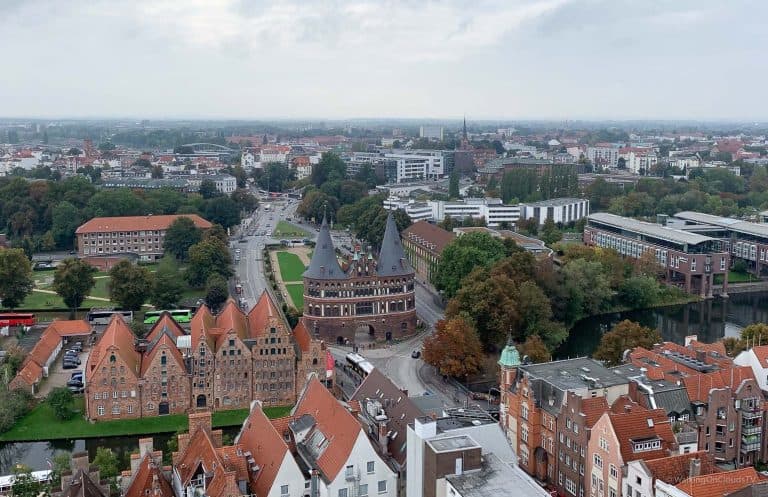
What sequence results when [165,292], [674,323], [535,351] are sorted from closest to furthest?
1. [535,351]
2. [165,292]
3. [674,323]

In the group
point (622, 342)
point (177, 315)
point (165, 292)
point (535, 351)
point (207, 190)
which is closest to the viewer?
point (622, 342)

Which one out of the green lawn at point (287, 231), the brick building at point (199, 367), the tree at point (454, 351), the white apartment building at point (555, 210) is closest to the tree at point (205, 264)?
the brick building at point (199, 367)

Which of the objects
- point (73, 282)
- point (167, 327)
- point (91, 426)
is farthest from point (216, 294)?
point (91, 426)

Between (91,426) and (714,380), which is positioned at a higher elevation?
(714,380)

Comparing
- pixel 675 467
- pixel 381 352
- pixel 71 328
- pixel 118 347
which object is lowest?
pixel 381 352

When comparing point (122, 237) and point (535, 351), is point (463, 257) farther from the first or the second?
point (122, 237)

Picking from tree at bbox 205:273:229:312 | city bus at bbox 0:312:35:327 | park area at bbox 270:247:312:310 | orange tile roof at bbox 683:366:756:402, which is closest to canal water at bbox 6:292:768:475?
orange tile roof at bbox 683:366:756:402

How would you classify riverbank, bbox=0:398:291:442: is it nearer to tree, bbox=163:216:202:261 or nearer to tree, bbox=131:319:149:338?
tree, bbox=131:319:149:338

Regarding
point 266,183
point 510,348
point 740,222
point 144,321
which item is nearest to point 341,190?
point 266,183

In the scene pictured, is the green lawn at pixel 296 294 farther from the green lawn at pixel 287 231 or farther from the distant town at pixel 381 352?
the green lawn at pixel 287 231
